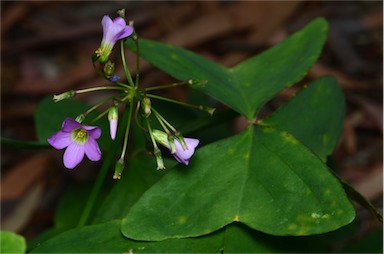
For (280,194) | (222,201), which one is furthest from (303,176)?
(222,201)

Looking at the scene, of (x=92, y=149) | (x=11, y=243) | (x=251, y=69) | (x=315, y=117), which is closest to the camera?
(x=11, y=243)

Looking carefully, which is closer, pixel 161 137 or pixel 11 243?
pixel 11 243

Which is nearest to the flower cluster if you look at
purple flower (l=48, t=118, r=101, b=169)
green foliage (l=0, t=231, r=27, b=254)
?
purple flower (l=48, t=118, r=101, b=169)

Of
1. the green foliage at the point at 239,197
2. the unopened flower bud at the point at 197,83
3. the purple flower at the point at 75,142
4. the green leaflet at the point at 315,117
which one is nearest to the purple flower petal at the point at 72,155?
the purple flower at the point at 75,142

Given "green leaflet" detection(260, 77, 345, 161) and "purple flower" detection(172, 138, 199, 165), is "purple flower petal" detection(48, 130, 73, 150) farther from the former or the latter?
"green leaflet" detection(260, 77, 345, 161)

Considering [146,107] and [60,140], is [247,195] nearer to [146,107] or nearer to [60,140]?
[146,107]

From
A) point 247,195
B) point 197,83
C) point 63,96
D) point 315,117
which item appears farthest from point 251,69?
point 63,96

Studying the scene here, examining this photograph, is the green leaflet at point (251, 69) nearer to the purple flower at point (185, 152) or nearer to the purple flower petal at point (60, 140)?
the purple flower at point (185, 152)

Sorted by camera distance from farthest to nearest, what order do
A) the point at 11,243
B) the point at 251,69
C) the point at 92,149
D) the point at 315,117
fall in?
the point at 251,69
the point at 315,117
the point at 92,149
the point at 11,243
